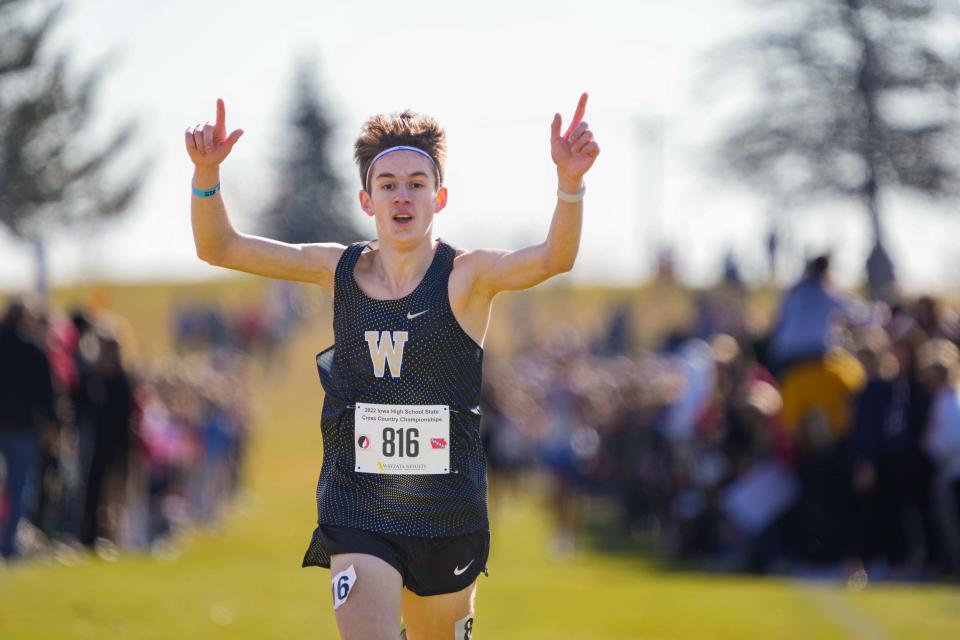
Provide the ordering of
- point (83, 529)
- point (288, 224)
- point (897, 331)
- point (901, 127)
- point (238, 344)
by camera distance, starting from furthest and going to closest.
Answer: point (288, 224)
point (238, 344)
point (901, 127)
point (83, 529)
point (897, 331)

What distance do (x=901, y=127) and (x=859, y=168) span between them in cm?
83

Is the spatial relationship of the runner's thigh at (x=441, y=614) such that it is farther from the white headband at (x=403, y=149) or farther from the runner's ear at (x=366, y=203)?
the white headband at (x=403, y=149)

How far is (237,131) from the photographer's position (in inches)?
253

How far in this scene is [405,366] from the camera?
6191 mm

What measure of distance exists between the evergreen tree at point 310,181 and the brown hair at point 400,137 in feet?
260

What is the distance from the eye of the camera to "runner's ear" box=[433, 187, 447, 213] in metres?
6.50

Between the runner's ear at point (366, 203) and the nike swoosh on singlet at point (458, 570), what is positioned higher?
the runner's ear at point (366, 203)

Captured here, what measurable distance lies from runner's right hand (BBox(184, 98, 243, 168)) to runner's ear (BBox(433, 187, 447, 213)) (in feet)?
2.64

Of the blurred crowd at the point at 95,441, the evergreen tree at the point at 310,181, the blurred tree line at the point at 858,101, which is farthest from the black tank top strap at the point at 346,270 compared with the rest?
the evergreen tree at the point at 310,181

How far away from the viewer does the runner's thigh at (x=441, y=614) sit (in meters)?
6.28

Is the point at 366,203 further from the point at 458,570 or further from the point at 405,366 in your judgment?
the point at 458,570

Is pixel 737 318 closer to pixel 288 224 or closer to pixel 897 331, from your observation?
pixel 897 331

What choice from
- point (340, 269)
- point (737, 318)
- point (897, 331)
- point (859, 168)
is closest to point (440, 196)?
point (340, 269)

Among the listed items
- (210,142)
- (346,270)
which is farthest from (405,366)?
(210,142)
